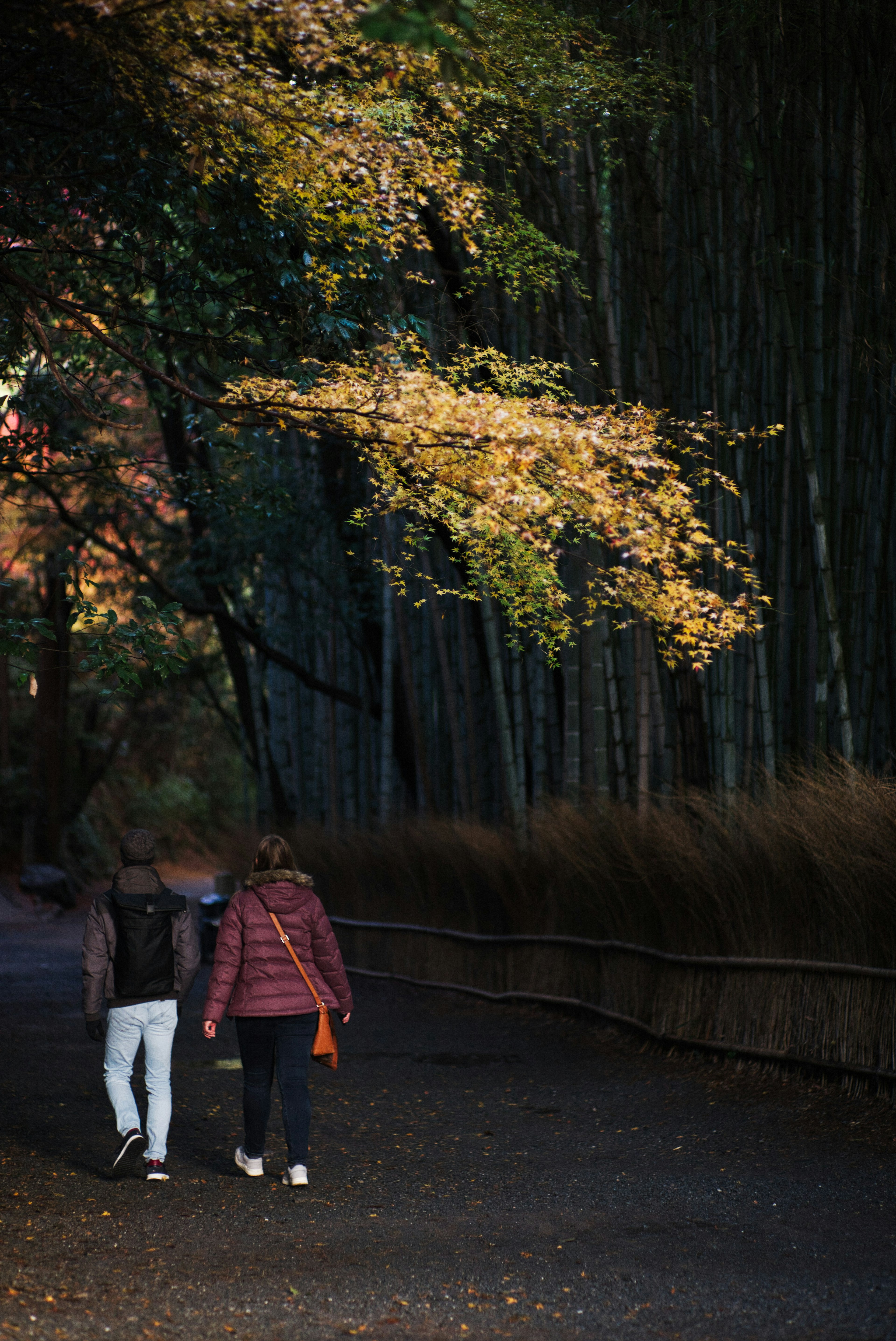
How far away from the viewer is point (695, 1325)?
2.90 meters

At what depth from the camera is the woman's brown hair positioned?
425cm

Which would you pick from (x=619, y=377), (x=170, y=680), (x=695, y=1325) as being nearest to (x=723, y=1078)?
(x=695, y=1325)

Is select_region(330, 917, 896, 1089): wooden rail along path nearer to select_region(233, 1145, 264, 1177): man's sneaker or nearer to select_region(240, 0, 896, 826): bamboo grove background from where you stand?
select_region(240, 0, 896, 826): bamboo grove background

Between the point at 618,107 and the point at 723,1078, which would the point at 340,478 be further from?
the point at 723,1078

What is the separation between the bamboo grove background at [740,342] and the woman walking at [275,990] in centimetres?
208

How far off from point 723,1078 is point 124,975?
2812 mm

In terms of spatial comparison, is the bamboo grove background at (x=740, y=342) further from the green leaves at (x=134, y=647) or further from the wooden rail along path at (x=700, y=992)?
the green leaves at (x=134, y=647)

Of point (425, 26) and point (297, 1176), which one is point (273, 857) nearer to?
point (297, 1176)

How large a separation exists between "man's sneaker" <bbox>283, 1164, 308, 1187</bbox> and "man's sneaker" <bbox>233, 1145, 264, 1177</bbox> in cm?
18

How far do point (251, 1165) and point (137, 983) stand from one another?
72 cm

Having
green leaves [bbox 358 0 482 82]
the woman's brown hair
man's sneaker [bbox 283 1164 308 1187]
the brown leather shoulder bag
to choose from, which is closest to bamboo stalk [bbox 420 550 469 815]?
the woman's brown hair

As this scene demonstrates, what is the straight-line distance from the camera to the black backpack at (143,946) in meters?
4.20

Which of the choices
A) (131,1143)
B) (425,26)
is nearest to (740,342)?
(425,26)

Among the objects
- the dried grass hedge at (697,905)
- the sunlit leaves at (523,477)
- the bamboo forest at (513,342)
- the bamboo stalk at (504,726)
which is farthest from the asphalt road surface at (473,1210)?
the bamboo stalk at (504,726)
